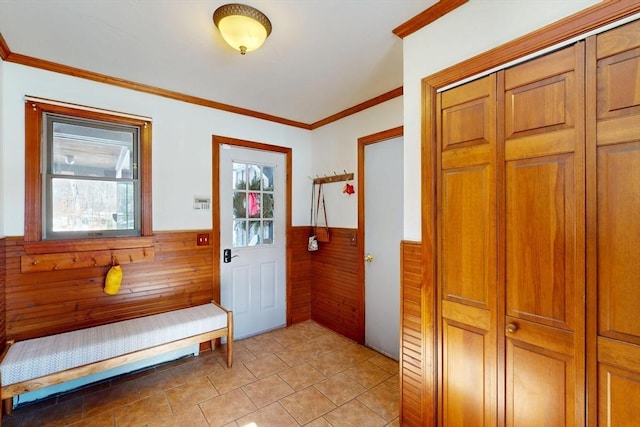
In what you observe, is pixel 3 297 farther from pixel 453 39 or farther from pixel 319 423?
pixel 453 39

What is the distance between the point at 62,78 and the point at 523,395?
371 centimetres

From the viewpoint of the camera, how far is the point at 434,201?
5.45 feet

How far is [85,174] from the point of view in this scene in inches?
95.5

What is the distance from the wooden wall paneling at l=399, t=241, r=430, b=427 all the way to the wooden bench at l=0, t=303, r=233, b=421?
5.14ft

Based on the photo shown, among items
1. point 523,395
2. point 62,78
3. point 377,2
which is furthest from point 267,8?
point 523,395

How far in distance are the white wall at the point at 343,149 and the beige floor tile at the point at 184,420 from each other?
6.92ft

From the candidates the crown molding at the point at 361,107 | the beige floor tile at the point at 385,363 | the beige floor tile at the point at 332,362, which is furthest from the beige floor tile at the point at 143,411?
the crown molding at the point at 361,107

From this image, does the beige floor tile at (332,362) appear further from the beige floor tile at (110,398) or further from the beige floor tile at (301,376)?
the beige floor tile at (110,398)

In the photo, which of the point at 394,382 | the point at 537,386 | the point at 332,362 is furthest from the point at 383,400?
the point at 537,386

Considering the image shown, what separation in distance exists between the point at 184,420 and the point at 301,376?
933 millimetres

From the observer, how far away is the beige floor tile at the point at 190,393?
2.13m

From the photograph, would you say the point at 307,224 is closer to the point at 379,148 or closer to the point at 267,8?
the point at 379,148

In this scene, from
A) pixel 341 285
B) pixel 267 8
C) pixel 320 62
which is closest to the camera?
pixel 267 8

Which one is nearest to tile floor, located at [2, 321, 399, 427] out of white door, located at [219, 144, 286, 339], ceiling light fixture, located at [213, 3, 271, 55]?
white door, located at [219, 144, 286, 339]
